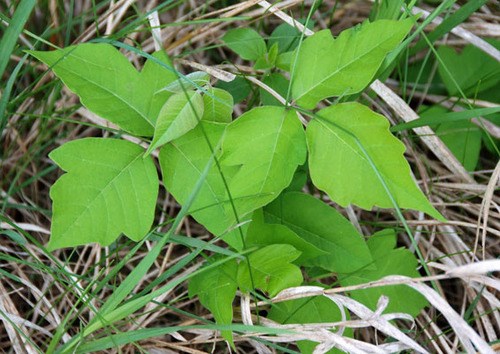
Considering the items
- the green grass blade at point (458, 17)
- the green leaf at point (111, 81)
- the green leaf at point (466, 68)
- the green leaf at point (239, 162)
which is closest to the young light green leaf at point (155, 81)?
the green leaf at point (111, 81)

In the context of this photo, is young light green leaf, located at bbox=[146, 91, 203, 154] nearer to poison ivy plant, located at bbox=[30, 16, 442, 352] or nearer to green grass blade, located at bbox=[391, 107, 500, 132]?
poison ivy plant, located at bbox=[30, 16, 442, 352]

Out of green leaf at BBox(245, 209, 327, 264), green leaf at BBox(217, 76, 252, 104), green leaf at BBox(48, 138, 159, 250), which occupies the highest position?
green leaf at BBox(217, 76, 252, 104)

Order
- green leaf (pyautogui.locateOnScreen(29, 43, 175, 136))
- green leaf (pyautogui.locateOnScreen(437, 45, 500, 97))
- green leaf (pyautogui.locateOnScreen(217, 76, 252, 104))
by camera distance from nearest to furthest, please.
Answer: green leaf (pyautogui.locateOnScreen(29, 43, 175, 136)) → green leaf (pyautogui.locateOnScreen(217, 76, 252, 104)) → green leaf (pyautogui.locateOnScreen(437, 45, 500, 97))

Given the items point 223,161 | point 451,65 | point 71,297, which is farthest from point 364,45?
point 71,297

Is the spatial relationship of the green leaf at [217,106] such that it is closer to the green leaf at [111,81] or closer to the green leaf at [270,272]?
the green leaf at [111,81]

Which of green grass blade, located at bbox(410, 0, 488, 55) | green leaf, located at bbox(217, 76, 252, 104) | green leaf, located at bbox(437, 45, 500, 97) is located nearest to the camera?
green grass blade, located at bbox(410, 0, 488, 55)

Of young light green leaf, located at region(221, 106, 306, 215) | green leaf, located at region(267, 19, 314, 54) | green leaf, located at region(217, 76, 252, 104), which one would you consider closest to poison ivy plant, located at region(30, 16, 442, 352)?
young light green leaf, located at region(221, 106, 306, 215)

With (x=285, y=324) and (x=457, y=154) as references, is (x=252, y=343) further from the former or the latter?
(x=457, y=154)
